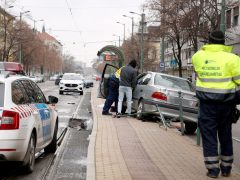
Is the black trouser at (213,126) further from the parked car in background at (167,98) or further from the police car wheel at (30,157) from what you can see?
the parked car in background at (167,98)

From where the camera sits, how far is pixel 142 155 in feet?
29.4

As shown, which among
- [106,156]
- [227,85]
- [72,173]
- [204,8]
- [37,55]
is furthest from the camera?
[37,55]

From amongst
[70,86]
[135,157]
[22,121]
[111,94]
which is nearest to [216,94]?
[135,157]

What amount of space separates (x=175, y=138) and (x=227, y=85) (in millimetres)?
5246

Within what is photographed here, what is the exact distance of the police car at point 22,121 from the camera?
280 inches

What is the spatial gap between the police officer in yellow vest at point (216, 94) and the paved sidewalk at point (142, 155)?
16.3 inches

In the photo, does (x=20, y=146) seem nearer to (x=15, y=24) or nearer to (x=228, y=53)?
(x=228, y=53)

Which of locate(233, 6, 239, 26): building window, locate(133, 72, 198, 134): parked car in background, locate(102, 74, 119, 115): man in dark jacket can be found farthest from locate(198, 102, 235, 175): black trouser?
locate(233, 6, 239, 26): building window

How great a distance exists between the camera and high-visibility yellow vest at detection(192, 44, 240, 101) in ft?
22.4

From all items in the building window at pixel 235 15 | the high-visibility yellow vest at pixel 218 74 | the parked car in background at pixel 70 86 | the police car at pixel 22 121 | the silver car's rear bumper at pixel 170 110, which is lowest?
the parked car in background at pixel 70 86

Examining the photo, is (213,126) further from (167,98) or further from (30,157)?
(167,98)

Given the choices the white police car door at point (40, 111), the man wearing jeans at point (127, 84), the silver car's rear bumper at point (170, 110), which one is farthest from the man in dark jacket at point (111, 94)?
the white police car door at point (40, 111)

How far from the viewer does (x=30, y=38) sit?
6894cm

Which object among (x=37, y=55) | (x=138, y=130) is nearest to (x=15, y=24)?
(x=37, y=55)
